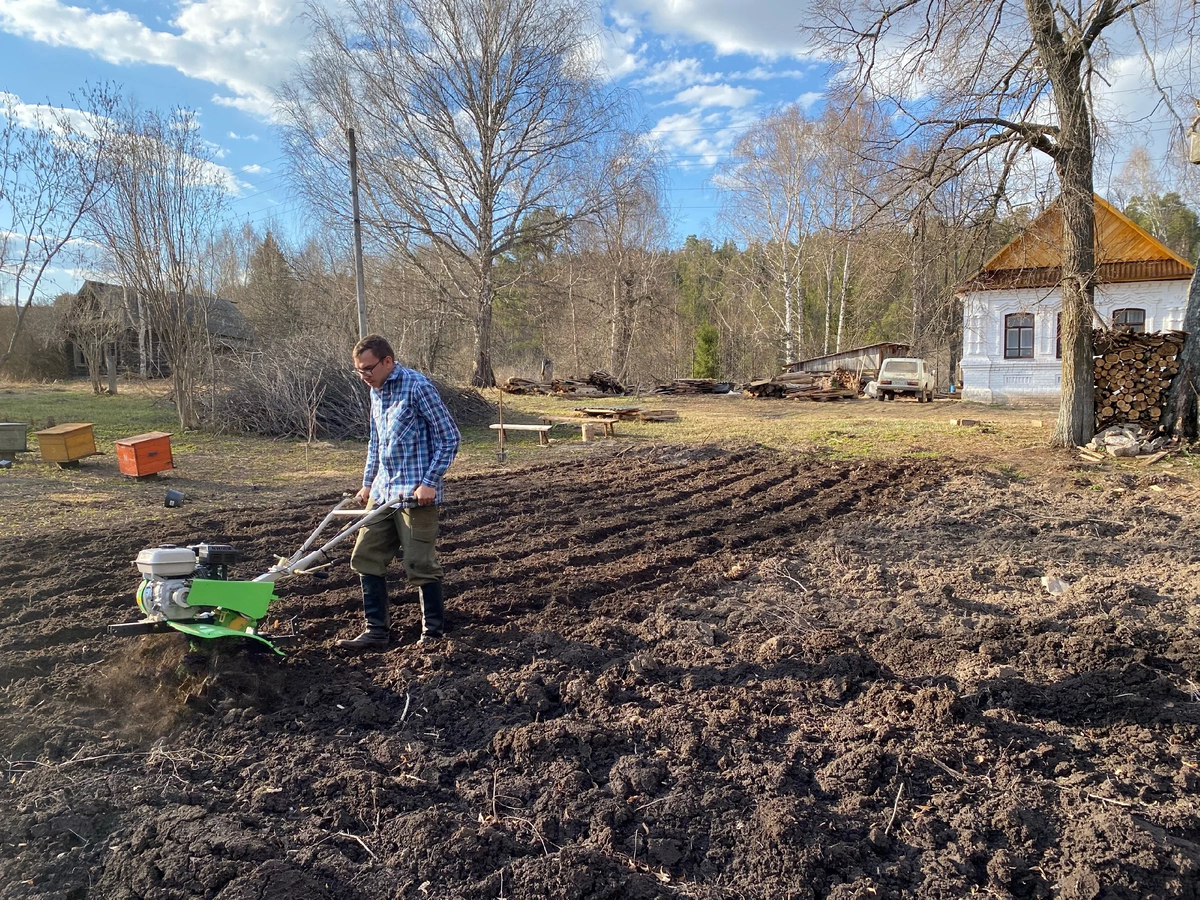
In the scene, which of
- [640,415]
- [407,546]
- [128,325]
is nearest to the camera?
[407,546]

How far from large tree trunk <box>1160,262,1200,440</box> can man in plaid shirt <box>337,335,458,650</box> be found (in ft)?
39.0

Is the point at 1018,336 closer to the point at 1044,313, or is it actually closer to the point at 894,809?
the point at 1044,313

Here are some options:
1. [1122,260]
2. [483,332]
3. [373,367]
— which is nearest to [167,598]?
[373,367]

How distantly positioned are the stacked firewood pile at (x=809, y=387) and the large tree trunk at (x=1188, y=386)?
47.1 ft

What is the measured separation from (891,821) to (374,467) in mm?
3444

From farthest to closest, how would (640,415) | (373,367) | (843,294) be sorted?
1. (843,294)
2. (640,415)
3. (373,367)

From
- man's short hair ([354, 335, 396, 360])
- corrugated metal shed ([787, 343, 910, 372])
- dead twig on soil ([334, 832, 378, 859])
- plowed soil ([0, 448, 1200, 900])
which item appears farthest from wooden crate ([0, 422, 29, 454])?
corrugated metal shed ([787, 343, 910, 372])

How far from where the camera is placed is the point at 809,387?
90.7ft

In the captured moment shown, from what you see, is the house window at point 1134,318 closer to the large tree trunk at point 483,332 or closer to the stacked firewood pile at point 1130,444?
the stacked firewood pile at point 1130,444

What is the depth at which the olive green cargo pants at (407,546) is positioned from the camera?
4.36m

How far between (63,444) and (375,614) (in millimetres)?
8377

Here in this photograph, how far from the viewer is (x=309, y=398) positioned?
14.3 meters

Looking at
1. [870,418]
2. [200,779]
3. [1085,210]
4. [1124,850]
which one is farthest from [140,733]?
[870,418]

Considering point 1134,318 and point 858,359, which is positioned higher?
point 1134,318
